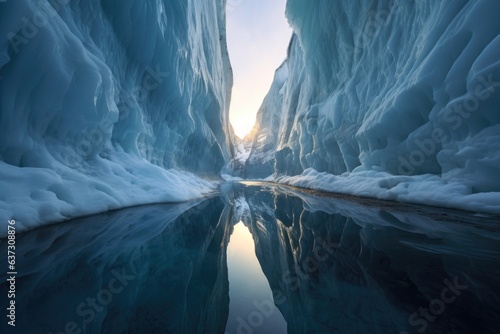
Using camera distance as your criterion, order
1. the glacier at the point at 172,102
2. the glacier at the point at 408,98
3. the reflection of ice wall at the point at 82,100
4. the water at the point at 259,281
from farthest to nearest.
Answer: the glacier at the point at 408,98, the glacier at the point at 172,102, the reflection of ice wall at the point at 82,100, the water at the point at 259,281

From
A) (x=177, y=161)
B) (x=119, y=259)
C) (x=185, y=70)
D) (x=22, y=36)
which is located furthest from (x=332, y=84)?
(x=119, y=259)

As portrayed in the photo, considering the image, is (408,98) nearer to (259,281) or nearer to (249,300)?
(259,281)

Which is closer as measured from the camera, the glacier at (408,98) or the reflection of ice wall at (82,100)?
the reflection of ice wall at (82,100)

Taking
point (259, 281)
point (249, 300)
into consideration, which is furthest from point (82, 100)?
point (249, 300)

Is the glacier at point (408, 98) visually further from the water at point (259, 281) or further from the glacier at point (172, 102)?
the water at point (259, 281)

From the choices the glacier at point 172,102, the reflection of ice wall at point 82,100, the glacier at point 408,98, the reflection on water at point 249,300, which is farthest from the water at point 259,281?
the glacier at point 408,98

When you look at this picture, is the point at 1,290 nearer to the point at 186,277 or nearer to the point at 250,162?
the point at 186,277
